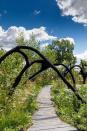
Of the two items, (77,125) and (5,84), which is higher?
(5,84)

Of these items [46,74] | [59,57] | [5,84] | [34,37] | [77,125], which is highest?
[59,57]

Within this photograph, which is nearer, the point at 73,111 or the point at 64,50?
the point at 73,111

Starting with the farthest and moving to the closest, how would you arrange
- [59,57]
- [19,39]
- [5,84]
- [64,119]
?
[59,57] → [19,39] → [5,84] → [64,119]

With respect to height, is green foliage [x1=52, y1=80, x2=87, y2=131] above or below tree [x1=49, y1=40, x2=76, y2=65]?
below

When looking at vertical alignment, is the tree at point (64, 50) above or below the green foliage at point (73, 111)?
above

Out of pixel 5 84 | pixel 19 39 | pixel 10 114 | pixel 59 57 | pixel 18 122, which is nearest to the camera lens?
pixel 18 122

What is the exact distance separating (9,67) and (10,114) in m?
4.75

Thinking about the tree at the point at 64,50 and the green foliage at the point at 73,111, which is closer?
the green foliage at the point at 73,111

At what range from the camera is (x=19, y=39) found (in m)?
61.6

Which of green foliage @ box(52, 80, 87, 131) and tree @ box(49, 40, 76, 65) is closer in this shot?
green foliage @ box(52, 80, 87, 131)

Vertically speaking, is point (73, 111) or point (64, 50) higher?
point (64, 50)

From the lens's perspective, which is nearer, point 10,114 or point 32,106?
point 10,114

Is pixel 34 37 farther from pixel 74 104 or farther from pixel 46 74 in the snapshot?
pixel 74 104

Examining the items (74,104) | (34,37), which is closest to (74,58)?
(34,37)
